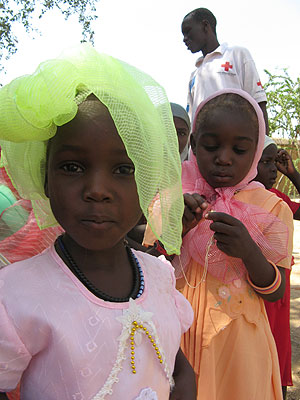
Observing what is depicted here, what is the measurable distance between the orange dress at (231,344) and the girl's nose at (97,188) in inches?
35.5

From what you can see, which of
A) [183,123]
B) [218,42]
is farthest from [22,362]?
[218,42]

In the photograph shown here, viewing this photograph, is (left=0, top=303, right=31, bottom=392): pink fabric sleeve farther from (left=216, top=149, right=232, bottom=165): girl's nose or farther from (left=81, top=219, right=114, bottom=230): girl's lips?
(left=216, top=149, right=232, bottom=165): girl's nose

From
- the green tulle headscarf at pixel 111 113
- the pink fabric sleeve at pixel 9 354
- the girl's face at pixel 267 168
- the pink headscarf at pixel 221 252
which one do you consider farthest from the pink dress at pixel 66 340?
the girl's face at pixel 267 168

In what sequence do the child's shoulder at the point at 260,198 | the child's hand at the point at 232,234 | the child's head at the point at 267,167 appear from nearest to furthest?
the child's hand at the point at 232,234
the child's shoulder at the point at 260,198
the child's head at the point at 267,167

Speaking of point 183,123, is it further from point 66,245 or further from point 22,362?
point 22,362

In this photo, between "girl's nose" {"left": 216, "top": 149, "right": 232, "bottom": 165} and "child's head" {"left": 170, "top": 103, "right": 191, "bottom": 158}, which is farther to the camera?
"child's head" {"left": 170, "top": 103, "right": 191, "bottom": 158}

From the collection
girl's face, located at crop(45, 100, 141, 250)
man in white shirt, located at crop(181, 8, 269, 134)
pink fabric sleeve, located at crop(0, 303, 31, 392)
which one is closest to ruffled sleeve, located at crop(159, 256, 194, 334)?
girl's face, located at crop(45, 100, 141, 250)

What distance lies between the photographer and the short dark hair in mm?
4121

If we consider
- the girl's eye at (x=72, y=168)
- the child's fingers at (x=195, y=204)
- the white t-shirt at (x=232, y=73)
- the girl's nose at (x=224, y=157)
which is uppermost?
the white t-shirt at (x=232, y=73)

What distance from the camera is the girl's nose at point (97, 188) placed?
3.10 ft

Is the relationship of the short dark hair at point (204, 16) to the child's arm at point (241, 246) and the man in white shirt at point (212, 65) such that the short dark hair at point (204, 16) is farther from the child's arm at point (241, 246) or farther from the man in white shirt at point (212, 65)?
the child's arm at point (241, 246)

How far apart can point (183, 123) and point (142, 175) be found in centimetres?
255

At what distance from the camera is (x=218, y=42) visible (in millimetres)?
4141

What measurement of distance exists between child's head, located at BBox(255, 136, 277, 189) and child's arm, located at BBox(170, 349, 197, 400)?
1870mm
